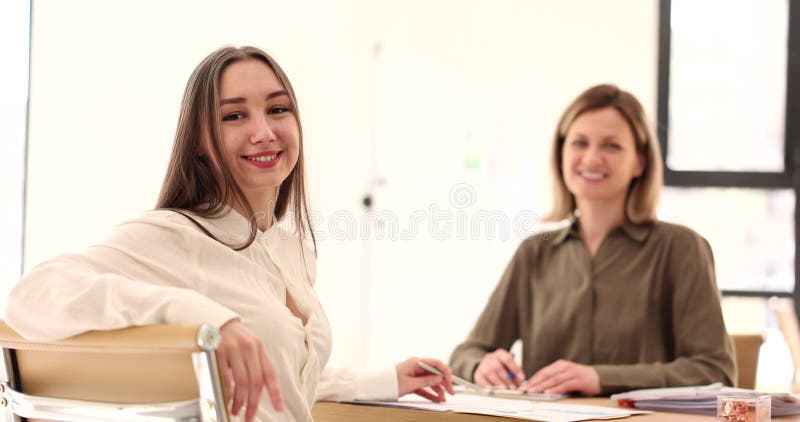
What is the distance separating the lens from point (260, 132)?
1661mm

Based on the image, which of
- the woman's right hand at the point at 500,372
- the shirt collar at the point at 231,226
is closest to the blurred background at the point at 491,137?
the woman's right hand at the point at 500,372

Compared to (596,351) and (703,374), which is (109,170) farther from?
(703,374)

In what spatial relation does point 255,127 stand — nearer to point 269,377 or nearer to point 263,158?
point 263,158

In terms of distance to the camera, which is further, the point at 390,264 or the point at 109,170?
the point at 390,264

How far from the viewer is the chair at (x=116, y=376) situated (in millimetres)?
1142

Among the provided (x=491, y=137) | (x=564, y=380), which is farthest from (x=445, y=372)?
(x=491, y=137)

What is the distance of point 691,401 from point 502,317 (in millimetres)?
843

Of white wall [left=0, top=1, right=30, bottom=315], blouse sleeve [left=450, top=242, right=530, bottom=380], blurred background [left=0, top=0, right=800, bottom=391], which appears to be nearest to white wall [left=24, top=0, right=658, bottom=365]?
blurred background [left=0, top=0, right=800, bottom=391]

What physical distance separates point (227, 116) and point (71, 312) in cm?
53

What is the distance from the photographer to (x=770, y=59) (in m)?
5.52

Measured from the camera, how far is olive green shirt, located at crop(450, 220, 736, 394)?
240 cm

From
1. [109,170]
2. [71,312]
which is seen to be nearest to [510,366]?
[71,312]

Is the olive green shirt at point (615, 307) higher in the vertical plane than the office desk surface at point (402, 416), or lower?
higher

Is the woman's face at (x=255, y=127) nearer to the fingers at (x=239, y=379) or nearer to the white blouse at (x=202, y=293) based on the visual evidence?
the white blouse at (x=202, y=293)
